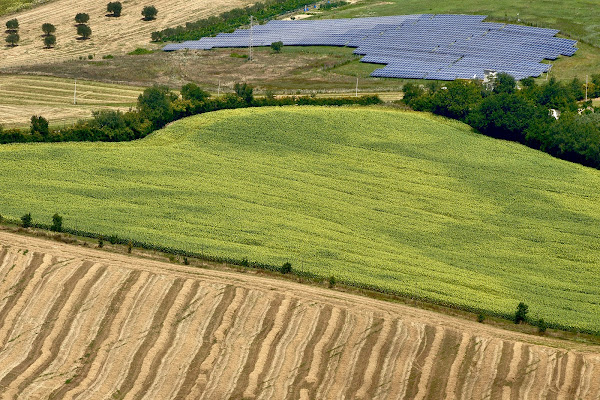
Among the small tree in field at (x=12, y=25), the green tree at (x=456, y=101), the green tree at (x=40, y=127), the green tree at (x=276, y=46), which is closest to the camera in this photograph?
the green tree at (x=40, y=127)

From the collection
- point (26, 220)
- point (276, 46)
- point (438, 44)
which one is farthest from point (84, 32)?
point (26, 220)

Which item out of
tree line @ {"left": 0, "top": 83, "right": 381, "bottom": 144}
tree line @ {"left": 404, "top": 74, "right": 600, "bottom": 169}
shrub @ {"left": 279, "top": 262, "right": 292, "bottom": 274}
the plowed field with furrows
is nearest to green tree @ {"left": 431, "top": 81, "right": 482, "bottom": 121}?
tree line @ {"left": 404, "top": 74, "right": 600, "bottom": 169}

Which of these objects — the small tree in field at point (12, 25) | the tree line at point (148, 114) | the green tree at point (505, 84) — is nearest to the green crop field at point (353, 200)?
the tree line at point (148, 114)

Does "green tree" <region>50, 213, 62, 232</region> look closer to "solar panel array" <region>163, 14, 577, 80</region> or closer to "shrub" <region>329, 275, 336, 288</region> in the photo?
"shrub" <region>329, 275, 336, 288</region>

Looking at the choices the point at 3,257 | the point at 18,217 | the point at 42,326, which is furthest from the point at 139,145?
the point at 42,326

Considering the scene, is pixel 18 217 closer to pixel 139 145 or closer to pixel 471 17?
pixel 139 145

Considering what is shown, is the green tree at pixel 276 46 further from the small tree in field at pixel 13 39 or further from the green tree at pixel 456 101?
the green tree at pixel 456 101

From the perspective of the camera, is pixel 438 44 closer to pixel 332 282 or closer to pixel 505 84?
pixel 505 84
